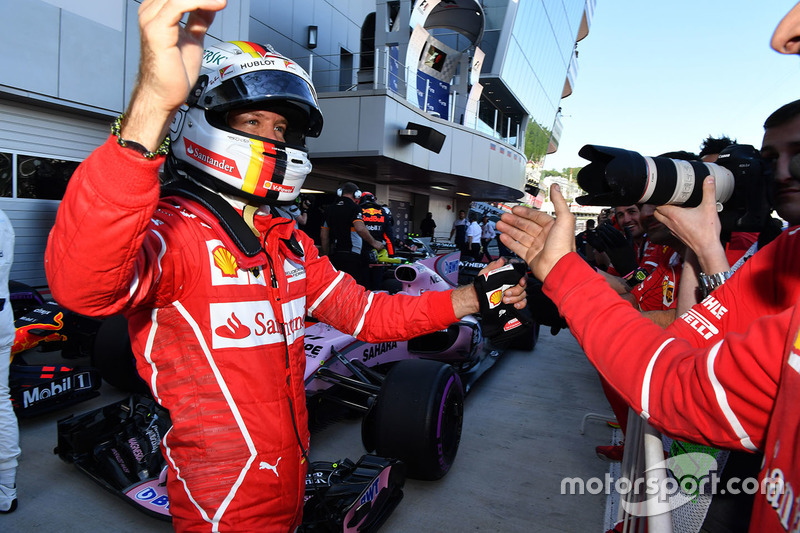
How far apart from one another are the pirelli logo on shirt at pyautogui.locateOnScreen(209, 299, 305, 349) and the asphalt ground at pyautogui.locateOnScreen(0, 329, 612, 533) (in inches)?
71.7

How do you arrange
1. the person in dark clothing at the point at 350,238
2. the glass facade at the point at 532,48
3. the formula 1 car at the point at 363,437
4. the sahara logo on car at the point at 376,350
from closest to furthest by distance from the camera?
the formula 1 car at the point at 363,437
the sahara logo on car at the point at 376,350
the person in dark clothing at the point at 350,238
the glass facade at the point at 532,48

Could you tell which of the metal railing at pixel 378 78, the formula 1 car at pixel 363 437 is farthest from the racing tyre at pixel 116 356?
the metal railing at pixel 378 78

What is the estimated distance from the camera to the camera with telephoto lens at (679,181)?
130cm

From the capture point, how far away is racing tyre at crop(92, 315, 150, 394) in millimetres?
4051

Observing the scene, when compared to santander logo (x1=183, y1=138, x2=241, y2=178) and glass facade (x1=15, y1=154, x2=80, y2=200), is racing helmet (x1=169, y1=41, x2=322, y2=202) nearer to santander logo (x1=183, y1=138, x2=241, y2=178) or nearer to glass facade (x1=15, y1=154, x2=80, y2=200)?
santander logo (x1=183, y1=138, x2=241, y2=178)

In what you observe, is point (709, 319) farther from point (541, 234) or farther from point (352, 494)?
A: point (352, 494)

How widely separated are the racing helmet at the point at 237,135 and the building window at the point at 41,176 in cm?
692

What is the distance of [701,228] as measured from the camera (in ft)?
5.20

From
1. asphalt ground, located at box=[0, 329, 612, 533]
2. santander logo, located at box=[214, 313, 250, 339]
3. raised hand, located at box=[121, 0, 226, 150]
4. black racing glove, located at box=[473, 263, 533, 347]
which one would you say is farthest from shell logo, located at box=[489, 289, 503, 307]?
asphalt ground, located at box=[0, 329, 612, 533]

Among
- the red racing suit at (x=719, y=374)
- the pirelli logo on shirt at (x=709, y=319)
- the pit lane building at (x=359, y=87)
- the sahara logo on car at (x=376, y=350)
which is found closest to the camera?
the red racing suit at (x=719, y=374)

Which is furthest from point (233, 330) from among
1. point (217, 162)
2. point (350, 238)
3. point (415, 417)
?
point (350, 238)

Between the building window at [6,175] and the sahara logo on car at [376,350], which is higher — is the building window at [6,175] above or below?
above

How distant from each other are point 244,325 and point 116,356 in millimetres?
3445

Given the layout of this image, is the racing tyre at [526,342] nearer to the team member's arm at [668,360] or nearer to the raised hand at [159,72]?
the team member's arm at [668,360]
